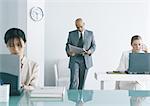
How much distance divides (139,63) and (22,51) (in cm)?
220

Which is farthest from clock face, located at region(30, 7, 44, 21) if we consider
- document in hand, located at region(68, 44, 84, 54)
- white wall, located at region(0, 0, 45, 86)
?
document in hand, located at region(68, 44, 84, 54)

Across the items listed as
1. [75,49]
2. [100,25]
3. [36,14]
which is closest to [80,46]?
[75,49]

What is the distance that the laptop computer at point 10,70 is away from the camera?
2.42 metres

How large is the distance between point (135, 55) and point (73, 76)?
195 centimetres

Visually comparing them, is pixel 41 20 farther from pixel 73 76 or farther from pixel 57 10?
pixel 73 76

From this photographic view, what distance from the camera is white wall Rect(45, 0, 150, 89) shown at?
770 centimetres

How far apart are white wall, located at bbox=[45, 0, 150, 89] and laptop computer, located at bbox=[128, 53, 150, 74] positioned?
296cm

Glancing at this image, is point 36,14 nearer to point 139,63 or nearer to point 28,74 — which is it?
point 139,63

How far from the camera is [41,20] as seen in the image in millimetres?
6961

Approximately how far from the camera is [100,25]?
7.71 meters

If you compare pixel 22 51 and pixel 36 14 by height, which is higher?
pixel 36 14

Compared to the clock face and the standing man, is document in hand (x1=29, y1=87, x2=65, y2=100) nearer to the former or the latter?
the standing man

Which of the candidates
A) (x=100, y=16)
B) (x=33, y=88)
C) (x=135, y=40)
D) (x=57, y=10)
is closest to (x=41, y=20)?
(x=57, y=10)

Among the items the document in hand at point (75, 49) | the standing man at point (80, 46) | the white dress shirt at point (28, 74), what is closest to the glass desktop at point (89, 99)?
the white dress shirt at point (28, 74)
